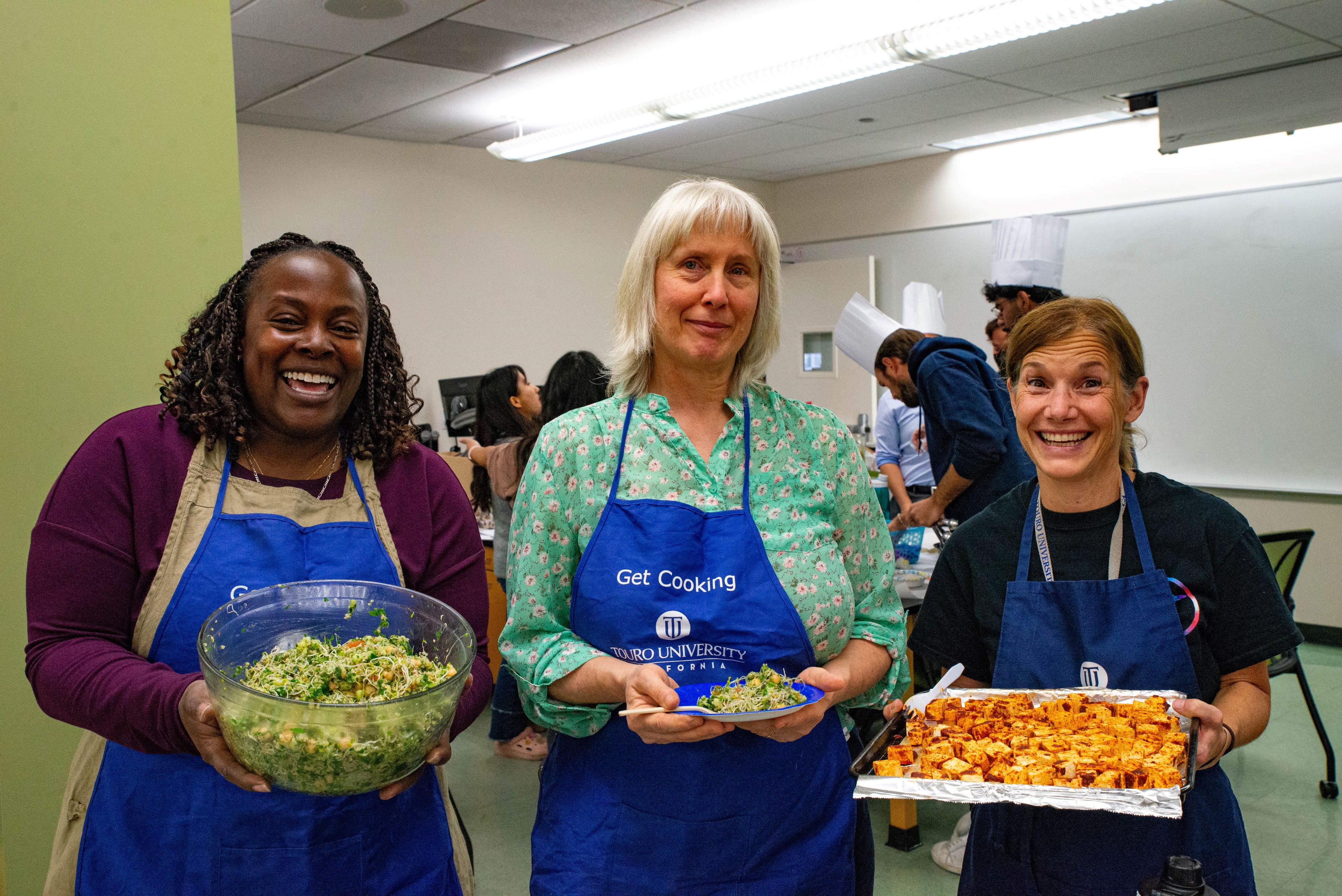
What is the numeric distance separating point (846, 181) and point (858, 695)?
6.79 metres

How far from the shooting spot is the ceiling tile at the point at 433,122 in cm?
550

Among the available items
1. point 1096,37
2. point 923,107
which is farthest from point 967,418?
point 923,107

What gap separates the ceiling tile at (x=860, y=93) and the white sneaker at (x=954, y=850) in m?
3.39

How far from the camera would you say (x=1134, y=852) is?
1357 mm

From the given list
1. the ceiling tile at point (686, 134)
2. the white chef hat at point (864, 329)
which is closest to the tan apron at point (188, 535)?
the white chef hat at point (864, 329)

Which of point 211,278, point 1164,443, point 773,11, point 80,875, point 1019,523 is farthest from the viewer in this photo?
point 1164,443

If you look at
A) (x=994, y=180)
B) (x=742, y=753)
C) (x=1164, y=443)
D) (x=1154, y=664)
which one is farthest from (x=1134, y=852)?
(x=994, y=180)

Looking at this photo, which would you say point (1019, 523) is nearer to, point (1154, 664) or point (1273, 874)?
point (1154, 664)

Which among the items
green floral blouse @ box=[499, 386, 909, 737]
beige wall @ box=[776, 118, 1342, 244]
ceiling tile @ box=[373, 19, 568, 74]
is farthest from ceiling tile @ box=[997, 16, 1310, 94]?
green floral blouse @ box=[499, 386, 909, 737]

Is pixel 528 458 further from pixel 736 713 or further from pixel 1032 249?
pixel 736 713

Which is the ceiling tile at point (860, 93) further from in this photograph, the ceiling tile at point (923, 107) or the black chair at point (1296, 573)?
the black chair at point (1296, 573)

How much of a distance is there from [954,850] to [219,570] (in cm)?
254

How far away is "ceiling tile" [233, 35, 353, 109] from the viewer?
4.40m

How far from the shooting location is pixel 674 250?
4.73 ft
